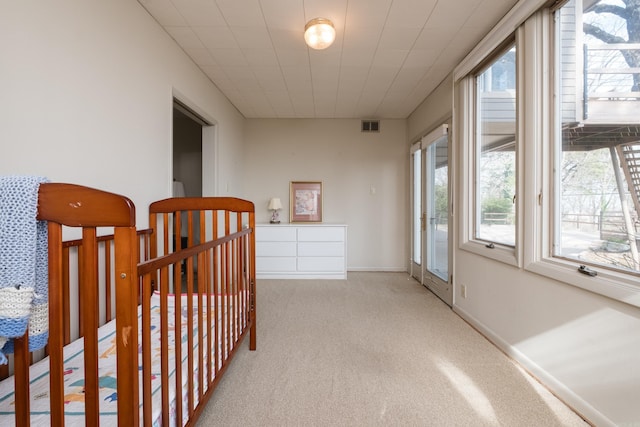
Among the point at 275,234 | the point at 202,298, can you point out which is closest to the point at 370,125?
the point at 275,234

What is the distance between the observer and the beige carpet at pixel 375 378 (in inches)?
52.6

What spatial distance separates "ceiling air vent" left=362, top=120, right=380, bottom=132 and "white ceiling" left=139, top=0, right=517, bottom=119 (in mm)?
723

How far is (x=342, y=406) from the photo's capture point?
140cm

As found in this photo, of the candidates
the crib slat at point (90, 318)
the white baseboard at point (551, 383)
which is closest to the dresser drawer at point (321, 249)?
the white baseboard at point (551, 383)

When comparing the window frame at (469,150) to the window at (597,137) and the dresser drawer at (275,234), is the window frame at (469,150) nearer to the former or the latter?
Answer: the window at (597,137)

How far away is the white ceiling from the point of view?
6.15 feet

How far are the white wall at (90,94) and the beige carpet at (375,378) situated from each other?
1.28m

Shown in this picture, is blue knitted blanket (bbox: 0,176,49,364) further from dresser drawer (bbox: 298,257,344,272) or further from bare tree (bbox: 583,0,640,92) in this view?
dresser drawer (bbox: 298,257,344,272)

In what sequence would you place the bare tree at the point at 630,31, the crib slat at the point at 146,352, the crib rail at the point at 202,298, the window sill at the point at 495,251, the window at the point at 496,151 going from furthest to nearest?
the window at the point at 496,151 → the window sill at the point at 495,251 → the bare tree at the point at 630,31 → the crib rail at the point at 202,298 → the crib slat at the point at 146,352

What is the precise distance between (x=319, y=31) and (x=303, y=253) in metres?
2.66

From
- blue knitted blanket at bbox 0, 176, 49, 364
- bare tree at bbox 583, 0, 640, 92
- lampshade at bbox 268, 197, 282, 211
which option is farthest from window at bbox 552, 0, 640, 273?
lampshade at bbox 268, 197, 282, 211

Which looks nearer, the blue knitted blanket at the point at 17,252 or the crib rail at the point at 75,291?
the blue knitted blanket at the point at 17,252

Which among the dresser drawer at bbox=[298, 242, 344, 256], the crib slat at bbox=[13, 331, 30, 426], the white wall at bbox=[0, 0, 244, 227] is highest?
the white wall at bbox=[0, 0, 244, 227]

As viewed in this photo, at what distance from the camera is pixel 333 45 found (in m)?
2.31
